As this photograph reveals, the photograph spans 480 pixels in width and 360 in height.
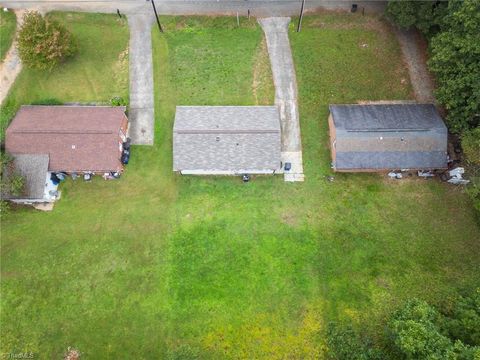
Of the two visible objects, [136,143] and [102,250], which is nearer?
[102,250]

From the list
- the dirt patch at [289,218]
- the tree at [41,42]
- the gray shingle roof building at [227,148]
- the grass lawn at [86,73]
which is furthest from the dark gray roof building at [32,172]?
the dirt patch at [289,218]

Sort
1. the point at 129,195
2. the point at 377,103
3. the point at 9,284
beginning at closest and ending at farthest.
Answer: the point at 9,284 < the point at 129,195 < the point at 377,103

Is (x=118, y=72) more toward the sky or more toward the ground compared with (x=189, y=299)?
more toward the sky

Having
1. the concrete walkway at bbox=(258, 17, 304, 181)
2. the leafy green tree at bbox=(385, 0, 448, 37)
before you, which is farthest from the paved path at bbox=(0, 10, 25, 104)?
the leafy green tree at bbox=(385, 0, 448, 37)

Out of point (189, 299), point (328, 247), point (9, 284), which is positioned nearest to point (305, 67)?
point (328, 247)

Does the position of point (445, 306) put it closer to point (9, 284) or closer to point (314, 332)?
point (314, 332)
